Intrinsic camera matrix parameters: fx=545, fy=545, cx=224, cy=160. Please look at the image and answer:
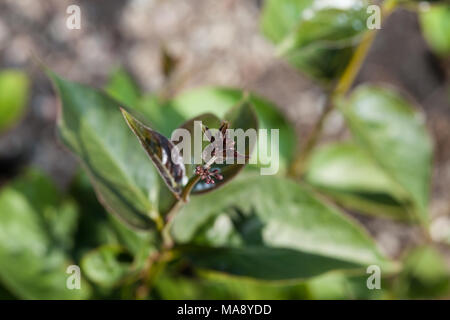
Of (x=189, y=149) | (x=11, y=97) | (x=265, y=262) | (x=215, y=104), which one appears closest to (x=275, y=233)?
(x=265, y=262)

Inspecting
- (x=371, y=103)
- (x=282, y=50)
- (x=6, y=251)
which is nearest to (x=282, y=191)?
(x=282, y=50)

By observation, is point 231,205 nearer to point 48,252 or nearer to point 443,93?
point 48,252

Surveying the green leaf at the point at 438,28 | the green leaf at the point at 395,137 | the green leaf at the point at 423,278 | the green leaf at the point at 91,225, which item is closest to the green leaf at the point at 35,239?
the green leaf at the point at 91,225

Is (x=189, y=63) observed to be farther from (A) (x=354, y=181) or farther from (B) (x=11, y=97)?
(A) (x=354, y=181)

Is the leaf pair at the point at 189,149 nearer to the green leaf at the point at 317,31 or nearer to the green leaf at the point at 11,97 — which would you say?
the green leaf at the point at 317,31

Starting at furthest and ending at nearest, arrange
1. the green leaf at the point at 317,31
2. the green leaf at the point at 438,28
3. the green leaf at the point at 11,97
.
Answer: the green leaf at the point at 438,28, the green leaf at the point at 11,97, the green leaf at the point at 317,31
